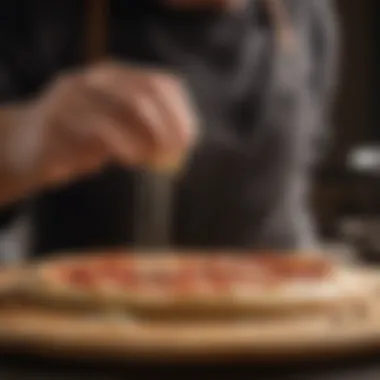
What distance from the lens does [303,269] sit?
0.56 metres

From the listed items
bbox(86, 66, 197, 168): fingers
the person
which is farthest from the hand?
the person

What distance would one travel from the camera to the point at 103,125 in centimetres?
59

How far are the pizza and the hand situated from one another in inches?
2.3

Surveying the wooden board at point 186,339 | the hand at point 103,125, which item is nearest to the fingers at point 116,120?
the hand at point 103,125

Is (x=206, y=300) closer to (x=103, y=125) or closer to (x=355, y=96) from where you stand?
(x=103, y=125)

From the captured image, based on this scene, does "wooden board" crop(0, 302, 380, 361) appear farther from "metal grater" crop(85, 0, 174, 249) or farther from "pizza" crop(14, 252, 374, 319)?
"metal grater" crop(85, 0, 174, 249)

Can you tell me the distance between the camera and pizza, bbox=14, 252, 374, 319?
0.45 metres

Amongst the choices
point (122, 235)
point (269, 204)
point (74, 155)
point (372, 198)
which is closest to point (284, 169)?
point (269, 204)

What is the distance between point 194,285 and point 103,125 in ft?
0.44

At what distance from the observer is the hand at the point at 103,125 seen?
55 centimetres

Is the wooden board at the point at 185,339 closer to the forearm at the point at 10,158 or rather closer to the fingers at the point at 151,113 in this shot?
the fingers at the point at 151,113

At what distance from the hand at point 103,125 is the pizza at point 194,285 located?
0.19 feet

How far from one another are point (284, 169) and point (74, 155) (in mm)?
264

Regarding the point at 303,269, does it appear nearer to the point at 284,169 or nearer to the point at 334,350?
the point at 334,350
